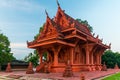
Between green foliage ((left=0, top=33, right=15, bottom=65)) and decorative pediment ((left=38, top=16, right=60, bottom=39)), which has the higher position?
decorative pediment ((left=38, top=16, right=60, bottom=39))

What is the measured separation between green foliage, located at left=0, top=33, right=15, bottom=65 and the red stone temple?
501 centimetres

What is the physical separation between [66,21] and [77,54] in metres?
3.72

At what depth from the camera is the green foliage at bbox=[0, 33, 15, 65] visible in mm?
21562

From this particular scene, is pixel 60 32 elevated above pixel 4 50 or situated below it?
above

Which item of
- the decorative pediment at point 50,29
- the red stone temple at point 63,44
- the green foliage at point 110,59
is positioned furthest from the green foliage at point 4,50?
the green foliage at point 110,59

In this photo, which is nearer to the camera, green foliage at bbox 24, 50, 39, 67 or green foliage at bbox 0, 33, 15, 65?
green foliage at bbox 0, 33, 15, 65

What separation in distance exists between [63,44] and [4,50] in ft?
33.9

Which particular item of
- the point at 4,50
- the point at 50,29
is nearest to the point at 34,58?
the point at 4,50

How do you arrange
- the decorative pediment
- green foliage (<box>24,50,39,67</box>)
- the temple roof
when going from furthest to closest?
green foliage (<box>24,50,39,67</box>), the decorative pediment, the temple roof

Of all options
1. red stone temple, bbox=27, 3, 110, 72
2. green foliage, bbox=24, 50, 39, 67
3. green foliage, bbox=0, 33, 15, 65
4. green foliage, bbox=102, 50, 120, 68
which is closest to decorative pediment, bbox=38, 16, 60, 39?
red stone temple, bbox=27, 3, 110, 72

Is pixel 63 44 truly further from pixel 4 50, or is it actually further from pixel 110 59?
pixel 110 59

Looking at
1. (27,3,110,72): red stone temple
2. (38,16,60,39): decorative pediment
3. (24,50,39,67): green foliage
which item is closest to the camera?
(27,3,110,72): red stone temple

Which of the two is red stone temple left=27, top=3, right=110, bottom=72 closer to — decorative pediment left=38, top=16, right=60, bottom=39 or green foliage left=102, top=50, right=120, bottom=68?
decorative pediment left=38, top=16, right=60, bottom=39

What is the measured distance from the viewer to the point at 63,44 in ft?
49.6
